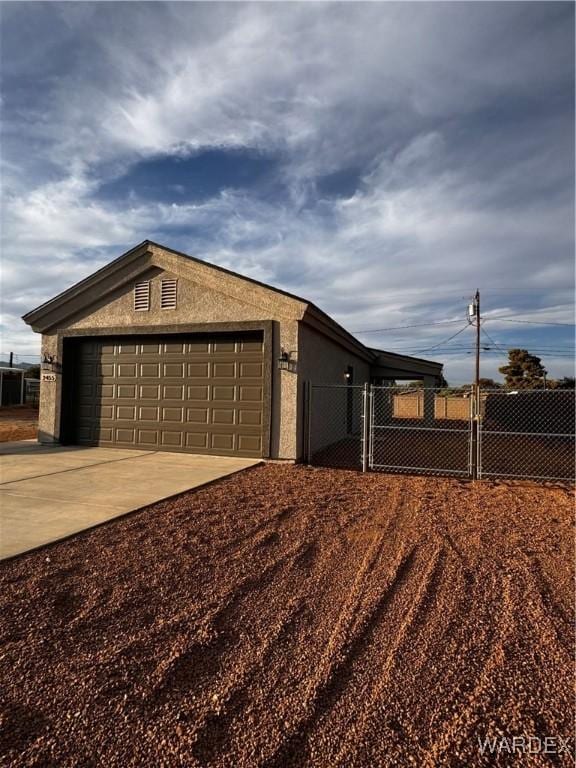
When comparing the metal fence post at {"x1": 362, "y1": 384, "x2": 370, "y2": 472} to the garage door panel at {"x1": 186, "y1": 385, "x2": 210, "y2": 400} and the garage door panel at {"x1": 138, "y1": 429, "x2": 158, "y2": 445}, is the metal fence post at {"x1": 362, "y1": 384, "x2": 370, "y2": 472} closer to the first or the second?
the garage door panel at {"x1": 186, "y1": 385, "x2": 210, "y2": 400}

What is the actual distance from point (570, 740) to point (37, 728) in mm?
2369

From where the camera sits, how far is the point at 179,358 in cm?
1017

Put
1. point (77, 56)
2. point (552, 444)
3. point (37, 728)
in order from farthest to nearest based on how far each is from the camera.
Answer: point (552, 444)
point (77, 56)
point (37, 728)

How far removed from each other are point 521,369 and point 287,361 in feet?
115

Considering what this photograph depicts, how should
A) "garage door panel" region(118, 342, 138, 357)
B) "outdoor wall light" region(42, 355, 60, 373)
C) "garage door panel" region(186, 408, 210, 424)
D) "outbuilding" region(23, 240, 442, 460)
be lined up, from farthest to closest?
"outdoor wall light" region(42, 355, 60, 373)
"garage door panel" region(118, 342, 138, 357)
"garage door panel" region(186, 408, 210, 424)
"outbuilding" region(23, 240, 442, 460)

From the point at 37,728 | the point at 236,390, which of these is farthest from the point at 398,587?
the point at 236,390

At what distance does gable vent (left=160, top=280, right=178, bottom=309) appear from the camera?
10086mm

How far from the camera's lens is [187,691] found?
Result: 2215 millimetres

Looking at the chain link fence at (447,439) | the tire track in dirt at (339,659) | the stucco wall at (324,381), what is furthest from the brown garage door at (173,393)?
the tire track in dirt at (339,659)

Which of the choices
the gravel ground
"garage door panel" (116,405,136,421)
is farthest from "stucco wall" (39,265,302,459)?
the gravel ground

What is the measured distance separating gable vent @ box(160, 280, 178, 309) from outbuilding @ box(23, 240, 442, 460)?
0.02 metres

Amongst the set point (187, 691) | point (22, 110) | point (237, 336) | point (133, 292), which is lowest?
point (187, 691)

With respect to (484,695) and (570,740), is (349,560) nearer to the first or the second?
(484,695)

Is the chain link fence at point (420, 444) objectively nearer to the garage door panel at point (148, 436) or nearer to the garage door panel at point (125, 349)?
the garage door panel at point (148, 436)
